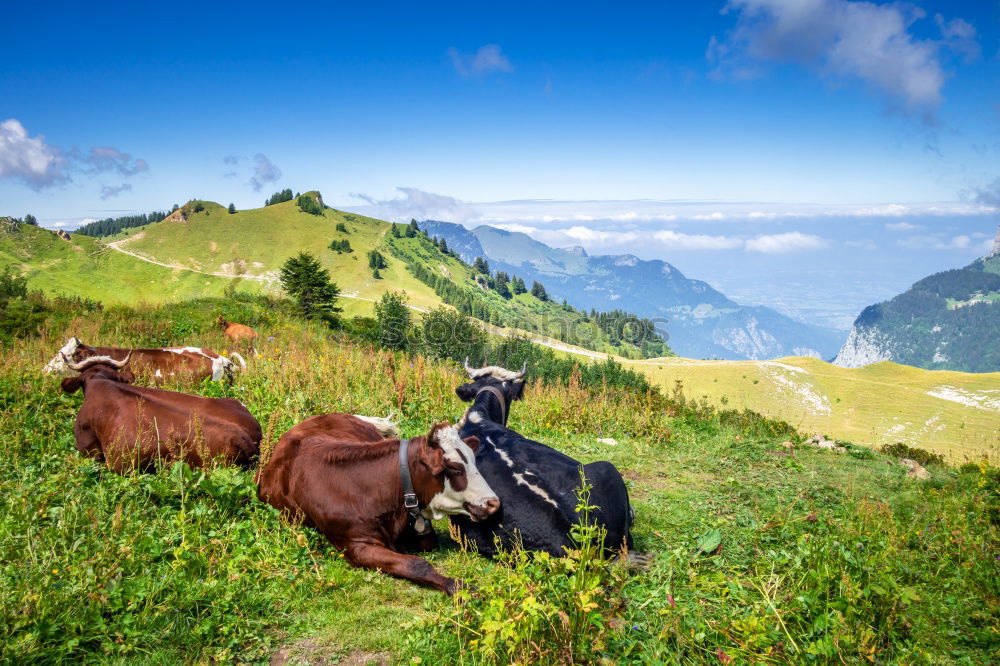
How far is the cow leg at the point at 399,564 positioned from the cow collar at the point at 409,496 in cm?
39

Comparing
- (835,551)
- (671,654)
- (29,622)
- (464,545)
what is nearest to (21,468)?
(29,622)

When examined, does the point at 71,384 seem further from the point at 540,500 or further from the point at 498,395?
the point at 540,500

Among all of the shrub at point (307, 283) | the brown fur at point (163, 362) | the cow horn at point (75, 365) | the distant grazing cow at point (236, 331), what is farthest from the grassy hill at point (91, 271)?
the cow horn at point (75, 365)

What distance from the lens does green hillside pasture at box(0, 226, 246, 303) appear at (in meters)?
110

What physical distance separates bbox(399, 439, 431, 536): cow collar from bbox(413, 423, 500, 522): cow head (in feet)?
0.31

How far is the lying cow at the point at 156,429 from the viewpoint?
6379 mm

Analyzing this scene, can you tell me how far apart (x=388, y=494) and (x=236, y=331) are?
14.1 m

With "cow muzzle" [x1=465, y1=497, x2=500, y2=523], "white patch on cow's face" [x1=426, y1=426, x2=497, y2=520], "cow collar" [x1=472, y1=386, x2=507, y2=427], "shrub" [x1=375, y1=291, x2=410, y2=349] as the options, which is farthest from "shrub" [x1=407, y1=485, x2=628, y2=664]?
"shrub" [x1=375, y1=291, x2=410, y2=349]

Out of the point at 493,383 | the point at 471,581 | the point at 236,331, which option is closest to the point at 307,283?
the point at 236,331

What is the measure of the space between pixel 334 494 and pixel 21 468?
4.04 meters

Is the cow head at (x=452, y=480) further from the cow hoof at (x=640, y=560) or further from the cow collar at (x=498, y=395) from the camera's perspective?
the cow collar at (x=498, y=395)

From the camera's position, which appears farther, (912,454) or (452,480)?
(912,454)

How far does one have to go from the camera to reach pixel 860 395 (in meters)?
63.3

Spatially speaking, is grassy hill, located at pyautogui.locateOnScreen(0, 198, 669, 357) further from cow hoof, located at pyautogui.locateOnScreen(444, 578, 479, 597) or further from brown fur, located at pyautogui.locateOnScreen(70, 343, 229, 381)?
cow hoof, located at pyautogui.locateOnScreen(444, 578, 479, 597)
